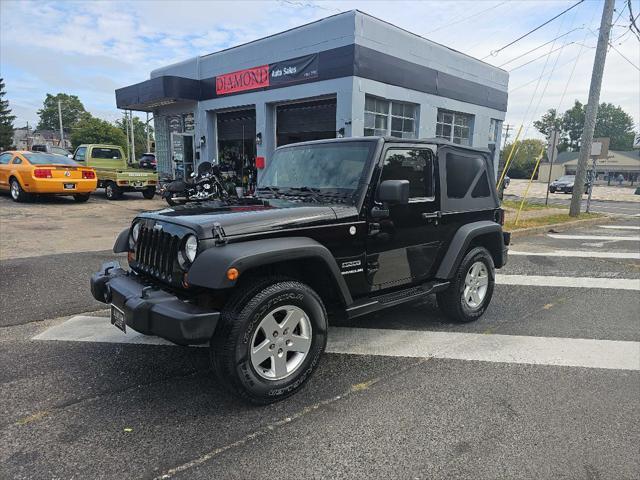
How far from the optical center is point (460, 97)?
17.9m

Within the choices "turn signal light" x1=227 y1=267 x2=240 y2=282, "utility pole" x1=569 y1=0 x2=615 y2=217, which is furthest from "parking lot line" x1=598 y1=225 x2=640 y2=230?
"turn signal light" x1=227 y1=267 x2=240 y2=282

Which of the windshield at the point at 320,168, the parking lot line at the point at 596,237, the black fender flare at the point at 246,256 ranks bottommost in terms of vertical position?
the parking lot line at the point at 596,237

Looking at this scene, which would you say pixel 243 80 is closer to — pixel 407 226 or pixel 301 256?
pixel 407 226

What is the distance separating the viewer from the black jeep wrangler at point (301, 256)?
2781 mm

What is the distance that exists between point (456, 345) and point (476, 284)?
923mm

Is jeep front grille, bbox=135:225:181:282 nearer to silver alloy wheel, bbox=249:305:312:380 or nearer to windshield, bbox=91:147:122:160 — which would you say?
silver alloy wheel, bbox=249:305:312:380

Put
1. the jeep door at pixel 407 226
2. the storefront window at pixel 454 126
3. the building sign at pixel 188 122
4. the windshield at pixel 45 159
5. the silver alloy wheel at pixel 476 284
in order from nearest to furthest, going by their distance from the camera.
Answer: the jeep door at pixel 407 226 < the silver alloy wheel at pixel 476 284 < the windshield at pixel 45 159 < the storefront window at pixel 454 126 < the building sign at pixel 188 122

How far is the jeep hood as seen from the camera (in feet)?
9.51

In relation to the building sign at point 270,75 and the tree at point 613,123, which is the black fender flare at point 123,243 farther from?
the tree at point 613,123

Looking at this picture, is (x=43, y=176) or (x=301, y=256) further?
(x=43, y=176)

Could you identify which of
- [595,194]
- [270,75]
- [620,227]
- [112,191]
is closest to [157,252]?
[112,191]

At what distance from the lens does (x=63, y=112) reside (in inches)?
4567

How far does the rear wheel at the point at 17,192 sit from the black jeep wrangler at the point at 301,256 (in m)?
12.2

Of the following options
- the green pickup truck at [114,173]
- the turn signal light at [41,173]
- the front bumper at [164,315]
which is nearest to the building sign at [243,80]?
the green pickup truck at [114,173]
